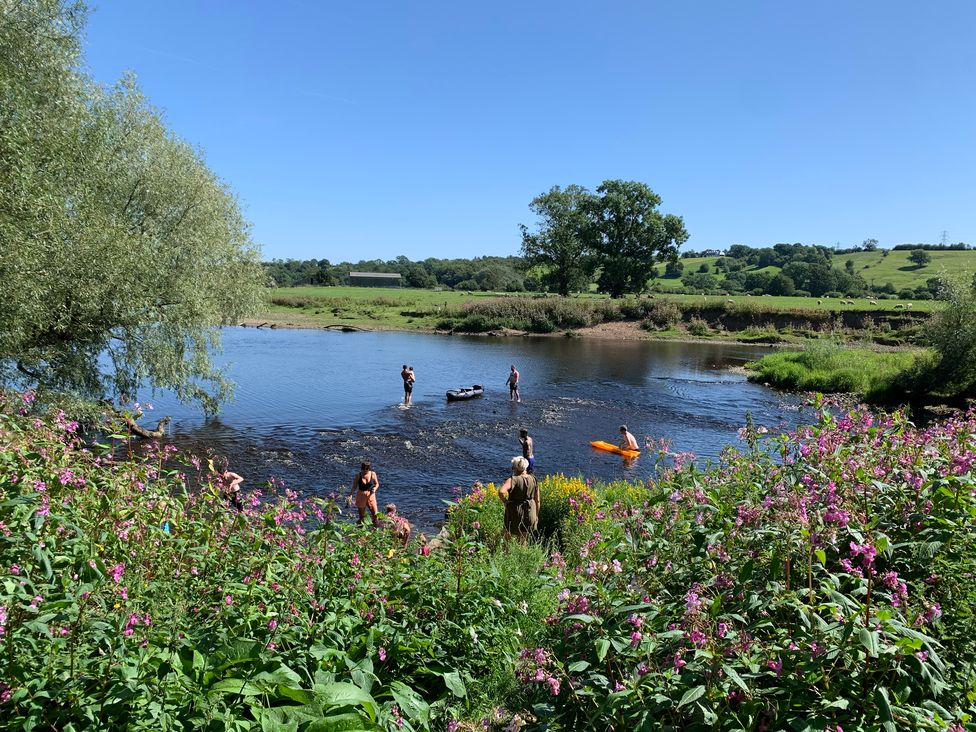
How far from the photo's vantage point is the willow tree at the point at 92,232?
14.6 meters

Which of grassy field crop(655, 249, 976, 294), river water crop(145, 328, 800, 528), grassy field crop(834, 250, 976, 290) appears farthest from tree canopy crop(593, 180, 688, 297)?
grassy field crop(834, 250, 976, 290)

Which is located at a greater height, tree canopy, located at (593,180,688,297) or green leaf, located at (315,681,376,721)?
tree canopy, located at (593,180,688,297)

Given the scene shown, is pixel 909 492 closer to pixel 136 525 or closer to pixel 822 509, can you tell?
pixel 822 509

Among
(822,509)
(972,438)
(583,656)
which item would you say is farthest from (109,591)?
(972,438)

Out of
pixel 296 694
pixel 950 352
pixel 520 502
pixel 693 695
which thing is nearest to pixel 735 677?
pixel 693 695

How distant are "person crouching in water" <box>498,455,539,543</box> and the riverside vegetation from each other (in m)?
4.62

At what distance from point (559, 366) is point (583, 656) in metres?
42.5

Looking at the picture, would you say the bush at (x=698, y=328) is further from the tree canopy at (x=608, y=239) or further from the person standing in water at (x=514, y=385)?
the person standing in water at (x=514, y=385)

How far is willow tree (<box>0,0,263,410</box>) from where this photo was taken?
14.6 meters

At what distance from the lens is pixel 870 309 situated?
71.2 meters

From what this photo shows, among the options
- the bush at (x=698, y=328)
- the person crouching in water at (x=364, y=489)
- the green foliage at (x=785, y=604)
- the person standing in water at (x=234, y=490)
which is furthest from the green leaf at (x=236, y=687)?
the bush at (x=698, y=328)

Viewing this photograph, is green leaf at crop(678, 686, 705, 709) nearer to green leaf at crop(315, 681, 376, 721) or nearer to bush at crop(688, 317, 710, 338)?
green leaf at crop(315, 681, 376, 721)

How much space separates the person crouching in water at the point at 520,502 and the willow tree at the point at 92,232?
12.6 m

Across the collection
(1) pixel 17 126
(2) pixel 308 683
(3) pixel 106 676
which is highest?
(1) pixel 17 126
